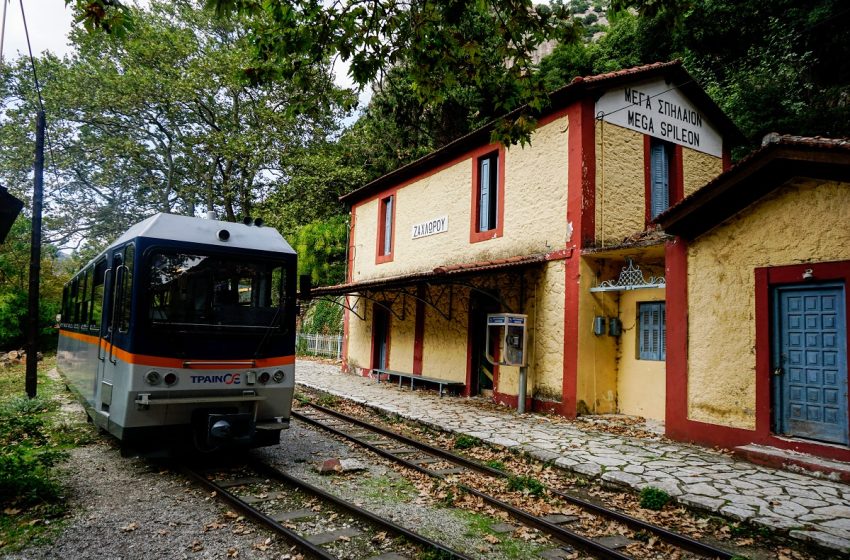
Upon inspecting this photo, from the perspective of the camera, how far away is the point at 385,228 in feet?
55.6

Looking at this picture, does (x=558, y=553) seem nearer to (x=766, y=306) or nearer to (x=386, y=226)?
(x=766, y=306)

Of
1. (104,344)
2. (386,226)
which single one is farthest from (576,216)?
(386,226)

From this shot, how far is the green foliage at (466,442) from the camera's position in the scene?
796 cm

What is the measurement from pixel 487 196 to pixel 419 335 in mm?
4458

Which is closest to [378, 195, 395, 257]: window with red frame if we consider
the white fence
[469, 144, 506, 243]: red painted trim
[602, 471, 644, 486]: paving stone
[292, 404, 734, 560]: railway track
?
[469, 144, 506, 243]: red painted trim

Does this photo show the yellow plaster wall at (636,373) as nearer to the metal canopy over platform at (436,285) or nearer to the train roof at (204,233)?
the metal canopy over platform at (436,285)

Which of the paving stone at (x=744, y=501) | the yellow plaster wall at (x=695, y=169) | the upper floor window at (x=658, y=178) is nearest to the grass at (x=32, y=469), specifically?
the paving stone at (x=744, y=501)

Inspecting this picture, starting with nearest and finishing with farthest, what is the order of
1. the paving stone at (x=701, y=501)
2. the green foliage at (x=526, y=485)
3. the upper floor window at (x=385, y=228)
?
the paving stone at (x=701, y=501)
the green foliage at (x=526, y=485)
the upper floor window at (x=385, y=228)

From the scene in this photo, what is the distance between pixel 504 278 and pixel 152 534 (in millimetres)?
8599

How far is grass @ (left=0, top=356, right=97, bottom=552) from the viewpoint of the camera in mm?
4482

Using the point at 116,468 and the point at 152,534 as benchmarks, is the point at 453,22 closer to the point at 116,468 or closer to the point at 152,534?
the point at 152,534

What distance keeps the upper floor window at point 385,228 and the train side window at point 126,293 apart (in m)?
10.6

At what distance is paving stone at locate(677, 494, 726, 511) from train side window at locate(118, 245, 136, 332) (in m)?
6.19

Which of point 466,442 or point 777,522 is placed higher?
point 777,522
